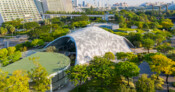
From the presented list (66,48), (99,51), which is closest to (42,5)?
(66,48)

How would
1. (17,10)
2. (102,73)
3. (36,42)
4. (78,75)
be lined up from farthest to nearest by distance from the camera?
(17,10) < (36,42) < (102,73) < (78,75)

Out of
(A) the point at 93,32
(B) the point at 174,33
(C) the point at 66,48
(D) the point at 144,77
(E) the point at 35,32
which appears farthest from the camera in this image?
(B) the point at 174,33

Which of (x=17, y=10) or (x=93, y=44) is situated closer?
(x=93, y=44)

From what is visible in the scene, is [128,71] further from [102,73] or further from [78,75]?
[78,75]

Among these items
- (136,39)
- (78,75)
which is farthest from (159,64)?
(136,39)

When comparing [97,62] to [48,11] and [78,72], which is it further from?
Result: [48,11]

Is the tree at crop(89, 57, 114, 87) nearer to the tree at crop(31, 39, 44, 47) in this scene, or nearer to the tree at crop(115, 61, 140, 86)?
the tree at crop(115, 61, 140, 86)

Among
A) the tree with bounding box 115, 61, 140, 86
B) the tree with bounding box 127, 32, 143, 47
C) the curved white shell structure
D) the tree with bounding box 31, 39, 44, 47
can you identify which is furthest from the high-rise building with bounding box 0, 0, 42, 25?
the tree with bounding box 115, 61, 140, 86

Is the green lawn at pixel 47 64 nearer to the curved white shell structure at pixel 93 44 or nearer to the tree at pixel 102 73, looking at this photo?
the curved white shell structure at pixel 93 44

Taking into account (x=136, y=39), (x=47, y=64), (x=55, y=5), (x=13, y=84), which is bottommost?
(x=136, y=39)
